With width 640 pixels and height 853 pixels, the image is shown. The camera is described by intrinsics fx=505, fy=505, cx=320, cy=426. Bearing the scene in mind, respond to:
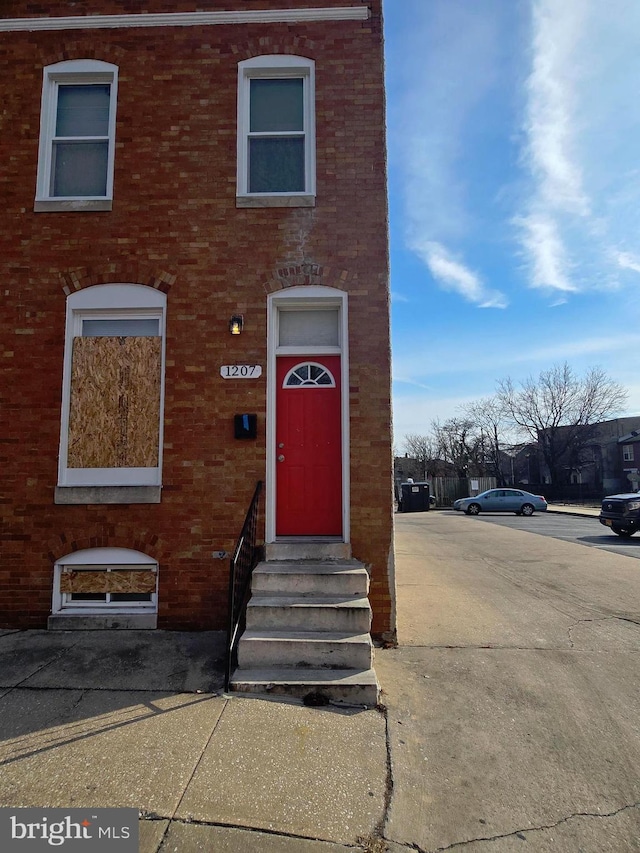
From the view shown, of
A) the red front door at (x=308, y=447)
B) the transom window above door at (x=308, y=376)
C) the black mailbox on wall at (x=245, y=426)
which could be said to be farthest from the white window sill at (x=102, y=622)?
the transom window above door at (x=308, y=376)

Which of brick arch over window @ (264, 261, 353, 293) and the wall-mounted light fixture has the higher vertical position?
brick arch over window @ (264, 261, 353, 293)

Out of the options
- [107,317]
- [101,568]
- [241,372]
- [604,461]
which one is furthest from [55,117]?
[604,461]

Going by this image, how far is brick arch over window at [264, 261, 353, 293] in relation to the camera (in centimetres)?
574

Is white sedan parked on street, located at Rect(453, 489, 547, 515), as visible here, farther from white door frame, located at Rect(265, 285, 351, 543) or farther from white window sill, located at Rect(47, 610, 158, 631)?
white window sill, located at Rect(47, 610, 158, 631)

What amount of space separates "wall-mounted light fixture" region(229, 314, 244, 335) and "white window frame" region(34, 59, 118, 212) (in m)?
2.07

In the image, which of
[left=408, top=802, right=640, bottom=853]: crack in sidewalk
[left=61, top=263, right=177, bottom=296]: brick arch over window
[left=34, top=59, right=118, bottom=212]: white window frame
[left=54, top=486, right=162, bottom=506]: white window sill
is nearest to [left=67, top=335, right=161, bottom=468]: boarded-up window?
[left=54, top=486, right=162, bottom=506]: white window sill

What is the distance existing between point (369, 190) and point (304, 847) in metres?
5.93

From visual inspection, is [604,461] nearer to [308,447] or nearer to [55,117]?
[308,447]

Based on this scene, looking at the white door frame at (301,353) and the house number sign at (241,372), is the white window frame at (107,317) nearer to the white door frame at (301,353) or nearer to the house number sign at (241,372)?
the house number sign at (241,372)

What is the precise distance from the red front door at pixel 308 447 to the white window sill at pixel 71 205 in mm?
2774

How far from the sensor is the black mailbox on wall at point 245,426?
18.0 feet

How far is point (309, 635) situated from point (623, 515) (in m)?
13.5

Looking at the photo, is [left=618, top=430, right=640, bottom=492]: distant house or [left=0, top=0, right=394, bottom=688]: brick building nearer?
[left=0, top=0, right=394, bottom=688]: brick building

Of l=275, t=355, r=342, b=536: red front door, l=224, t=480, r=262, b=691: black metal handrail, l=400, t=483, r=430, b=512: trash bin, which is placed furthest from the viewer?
l=400, t=483, r=430, b=512: trash bin
